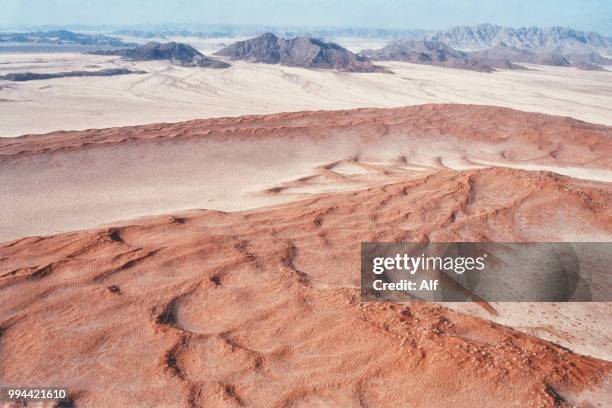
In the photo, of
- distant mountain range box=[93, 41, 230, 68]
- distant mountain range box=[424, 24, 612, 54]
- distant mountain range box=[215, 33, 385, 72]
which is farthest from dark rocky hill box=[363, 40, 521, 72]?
distant mountain range box=[424, 24, 612, 54]

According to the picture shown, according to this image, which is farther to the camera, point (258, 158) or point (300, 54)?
point (300, 54)

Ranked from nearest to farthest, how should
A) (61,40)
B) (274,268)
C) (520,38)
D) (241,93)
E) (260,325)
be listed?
(260,325), (274,268), (241,93), (61,40), (520,38)

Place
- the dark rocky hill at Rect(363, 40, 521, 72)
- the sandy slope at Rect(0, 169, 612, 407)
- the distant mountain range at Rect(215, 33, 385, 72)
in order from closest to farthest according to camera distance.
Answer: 1. the sandy slope at Rect(0, 169, 612, 407)
2. the distant mountain range at Rect(215, 33, 385, 72)
3. the dark rocky hill at Rect(363, 40, 521, 72)

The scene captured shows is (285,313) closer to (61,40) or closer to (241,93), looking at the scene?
(241,93)

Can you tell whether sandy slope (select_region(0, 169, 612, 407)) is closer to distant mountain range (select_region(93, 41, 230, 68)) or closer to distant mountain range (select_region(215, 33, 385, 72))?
distant mountain range (select_region(215, 33, 385, 72))

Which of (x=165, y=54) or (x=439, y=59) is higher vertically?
(x=439, y=59)

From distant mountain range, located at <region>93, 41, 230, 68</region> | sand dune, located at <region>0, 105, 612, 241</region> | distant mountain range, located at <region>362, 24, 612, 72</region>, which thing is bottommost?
sand dune, located at <region>0, 105, 612, 241</region>

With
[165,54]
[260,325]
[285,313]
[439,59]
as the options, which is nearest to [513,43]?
[439,59]

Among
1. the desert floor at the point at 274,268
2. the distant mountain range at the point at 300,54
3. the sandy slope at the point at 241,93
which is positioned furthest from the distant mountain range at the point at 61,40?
the desert floor at the point at 274,268
